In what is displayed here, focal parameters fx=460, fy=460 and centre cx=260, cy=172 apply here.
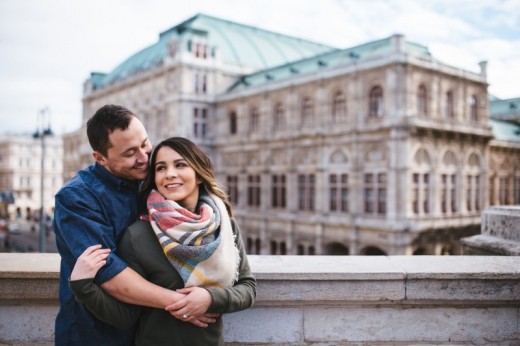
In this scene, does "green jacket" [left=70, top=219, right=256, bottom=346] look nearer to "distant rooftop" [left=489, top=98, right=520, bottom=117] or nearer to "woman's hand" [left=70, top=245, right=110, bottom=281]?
"woman's hand" [left=70, top=245, right=110, bottom=281]

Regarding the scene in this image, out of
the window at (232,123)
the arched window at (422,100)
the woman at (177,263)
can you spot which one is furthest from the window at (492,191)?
the woman at (177,263)

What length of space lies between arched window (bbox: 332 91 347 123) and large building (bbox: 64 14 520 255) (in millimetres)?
68

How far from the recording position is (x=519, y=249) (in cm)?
442

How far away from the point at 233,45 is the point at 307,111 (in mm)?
13224

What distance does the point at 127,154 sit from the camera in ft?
9.14

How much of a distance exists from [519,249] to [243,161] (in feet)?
94.3

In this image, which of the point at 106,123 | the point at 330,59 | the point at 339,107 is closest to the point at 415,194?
the point at 339,107

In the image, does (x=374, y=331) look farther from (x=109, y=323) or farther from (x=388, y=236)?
(x=388, y=236)

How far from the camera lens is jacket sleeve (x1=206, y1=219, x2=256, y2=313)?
2.47 metres

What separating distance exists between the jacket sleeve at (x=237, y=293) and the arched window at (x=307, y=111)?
25619 mm

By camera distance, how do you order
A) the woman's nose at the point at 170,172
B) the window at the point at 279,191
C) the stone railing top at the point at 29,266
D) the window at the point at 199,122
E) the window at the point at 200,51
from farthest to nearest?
the window at the point at 200,51
the window at the point at 199,122
the window at the point at 279,191
the stone railing top at the point at 29,266
the woman's nose at the point at 170,172

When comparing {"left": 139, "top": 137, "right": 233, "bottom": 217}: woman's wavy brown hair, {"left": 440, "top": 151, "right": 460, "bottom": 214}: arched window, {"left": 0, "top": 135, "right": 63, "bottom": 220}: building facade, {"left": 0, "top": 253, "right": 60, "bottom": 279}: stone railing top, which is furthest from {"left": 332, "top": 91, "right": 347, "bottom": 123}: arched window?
{"left": 0, "top": 135, "right": 63, "bottom": 220}: building facade

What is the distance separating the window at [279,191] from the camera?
30000 millimetres

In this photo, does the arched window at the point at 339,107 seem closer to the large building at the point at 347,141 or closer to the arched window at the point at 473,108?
the large building at the point at 347,141
